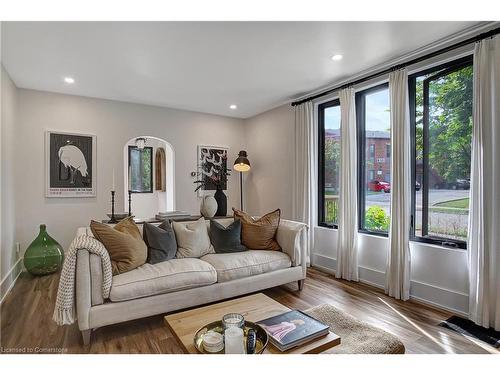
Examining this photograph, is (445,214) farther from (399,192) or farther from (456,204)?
(399,192)

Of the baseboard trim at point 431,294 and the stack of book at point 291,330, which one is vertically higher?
the stack of book at point 291,330

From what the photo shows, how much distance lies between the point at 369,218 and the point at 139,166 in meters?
→ 4.84

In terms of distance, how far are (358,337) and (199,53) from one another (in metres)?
2.79

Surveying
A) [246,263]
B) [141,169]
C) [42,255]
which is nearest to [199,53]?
[246,263]

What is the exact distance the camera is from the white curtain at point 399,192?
302cm

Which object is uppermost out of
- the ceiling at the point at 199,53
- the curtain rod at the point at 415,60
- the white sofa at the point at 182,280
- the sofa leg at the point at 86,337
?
the ceiling at the point at 199,53

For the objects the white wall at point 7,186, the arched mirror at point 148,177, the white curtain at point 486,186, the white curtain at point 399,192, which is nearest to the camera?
the white curtain at point 486,186

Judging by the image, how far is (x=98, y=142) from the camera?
4.39m

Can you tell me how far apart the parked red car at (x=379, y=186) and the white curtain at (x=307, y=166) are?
2.76ft

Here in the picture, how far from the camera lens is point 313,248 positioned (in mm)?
A: 4352

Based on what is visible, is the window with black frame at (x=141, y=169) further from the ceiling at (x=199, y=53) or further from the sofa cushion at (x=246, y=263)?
the sofa cushion at (x=246, y=263)

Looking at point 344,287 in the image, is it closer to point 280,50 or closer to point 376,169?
point 376,169

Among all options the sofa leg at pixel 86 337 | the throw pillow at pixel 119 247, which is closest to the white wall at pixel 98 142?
the throw pillow at pixel 119 247
